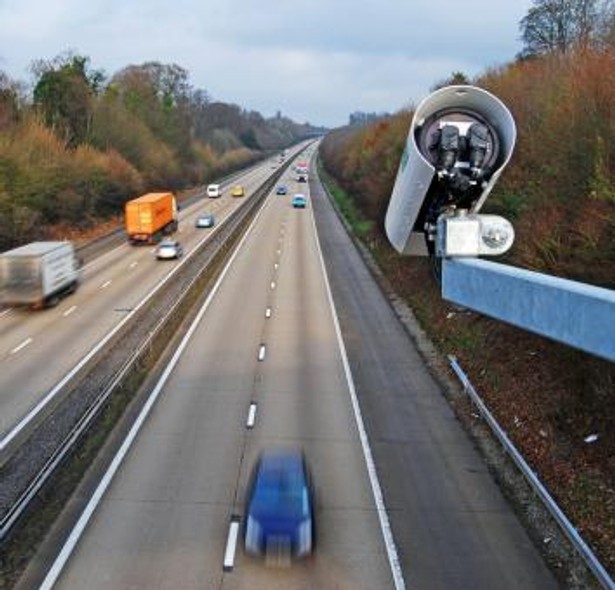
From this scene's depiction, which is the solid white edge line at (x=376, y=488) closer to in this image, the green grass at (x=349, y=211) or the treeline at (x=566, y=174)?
the treeline at (x=566, y=174)

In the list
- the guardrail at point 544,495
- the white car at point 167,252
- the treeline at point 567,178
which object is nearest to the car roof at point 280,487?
the guardrail at point 544,495

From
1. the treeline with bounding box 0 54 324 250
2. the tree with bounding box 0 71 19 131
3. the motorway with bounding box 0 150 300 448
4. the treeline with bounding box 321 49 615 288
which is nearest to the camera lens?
the treeline with bounding box 321 49 615 288

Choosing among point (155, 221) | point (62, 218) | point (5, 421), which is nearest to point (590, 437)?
point (5, 421)

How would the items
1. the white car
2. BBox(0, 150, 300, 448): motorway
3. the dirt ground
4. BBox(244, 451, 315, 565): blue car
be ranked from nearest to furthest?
1. BBox(244, 451, 315, 565): blue car
2. the dirt ground
3. BBox(0, 150, 300, 448): motorway
4. the white car

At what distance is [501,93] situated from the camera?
129ft

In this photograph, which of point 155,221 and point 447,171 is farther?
point 155,221

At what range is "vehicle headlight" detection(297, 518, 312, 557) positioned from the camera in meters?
14.5

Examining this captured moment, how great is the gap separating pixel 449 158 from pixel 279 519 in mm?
8487

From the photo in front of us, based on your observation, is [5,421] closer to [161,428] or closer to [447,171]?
[161,428]

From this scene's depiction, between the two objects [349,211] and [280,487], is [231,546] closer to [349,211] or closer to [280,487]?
[280,487]

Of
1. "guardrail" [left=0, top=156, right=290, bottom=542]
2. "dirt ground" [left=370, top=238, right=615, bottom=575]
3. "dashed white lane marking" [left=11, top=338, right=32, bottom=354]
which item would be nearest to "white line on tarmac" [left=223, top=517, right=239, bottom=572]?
"guardrail" [left=0, top=156, right=290, bottom=542]

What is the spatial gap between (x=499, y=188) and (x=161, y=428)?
16.0 metres

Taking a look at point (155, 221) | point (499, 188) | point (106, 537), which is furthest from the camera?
point (155, 221)

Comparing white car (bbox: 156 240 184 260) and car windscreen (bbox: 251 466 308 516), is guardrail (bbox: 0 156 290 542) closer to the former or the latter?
white car (bbox: 156 240 184 260)
